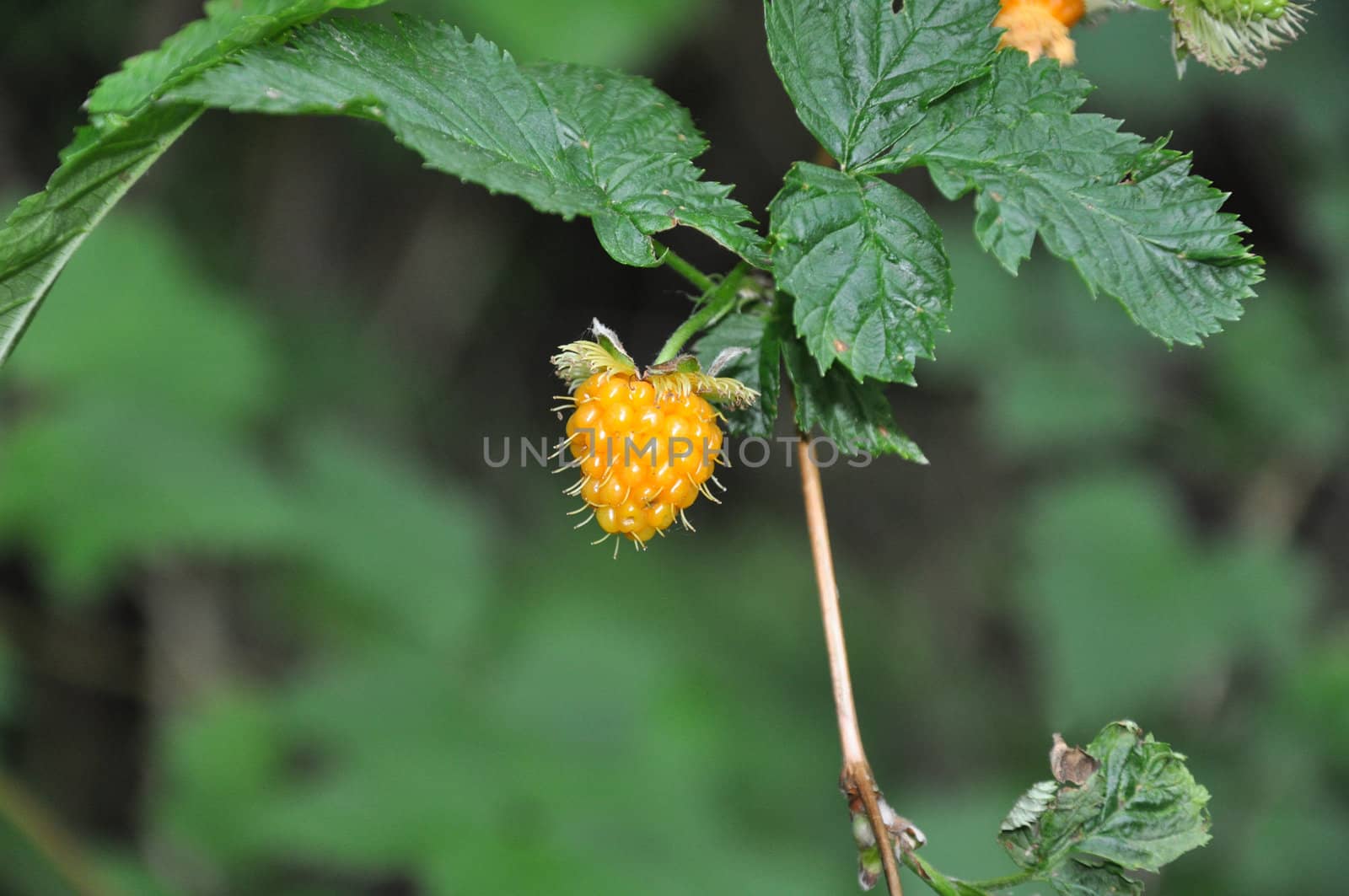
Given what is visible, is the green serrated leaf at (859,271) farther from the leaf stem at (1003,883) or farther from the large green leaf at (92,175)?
the leaf stem at (1003,883)

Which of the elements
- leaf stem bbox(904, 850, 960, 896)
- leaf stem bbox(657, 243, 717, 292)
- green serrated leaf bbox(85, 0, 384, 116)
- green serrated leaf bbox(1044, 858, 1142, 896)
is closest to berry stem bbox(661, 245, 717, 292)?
leaf stem bbox(657, 243, 717, 292)

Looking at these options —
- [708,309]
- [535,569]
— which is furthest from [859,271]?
[535,569]

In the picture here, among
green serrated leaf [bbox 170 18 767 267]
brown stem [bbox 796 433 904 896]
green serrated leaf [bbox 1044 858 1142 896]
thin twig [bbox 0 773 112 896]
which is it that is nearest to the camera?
green serrated leaf [bbox 170 18 767 267]

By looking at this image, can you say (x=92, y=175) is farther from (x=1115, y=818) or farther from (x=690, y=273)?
(x=1115, y=818)

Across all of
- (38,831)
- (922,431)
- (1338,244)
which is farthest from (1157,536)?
(38,831)

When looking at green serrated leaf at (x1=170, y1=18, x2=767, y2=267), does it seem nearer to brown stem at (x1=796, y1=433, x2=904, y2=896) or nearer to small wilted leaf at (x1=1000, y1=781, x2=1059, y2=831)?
brown stem at (x1=796, y1=433, x2=904, y2=896)

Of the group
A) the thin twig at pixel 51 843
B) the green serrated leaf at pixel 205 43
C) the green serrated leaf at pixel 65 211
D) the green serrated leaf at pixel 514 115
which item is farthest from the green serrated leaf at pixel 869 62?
the thin twig at pixel 51 843

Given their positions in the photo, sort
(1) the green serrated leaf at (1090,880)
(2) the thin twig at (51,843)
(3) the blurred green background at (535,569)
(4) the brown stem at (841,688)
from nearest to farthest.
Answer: (4) the brown stem at (841,688) < (1) the green serrated leaf at (1090,880) < (2) the thin twig at (51,843) < (3) the blurred green background at (535,569)
